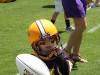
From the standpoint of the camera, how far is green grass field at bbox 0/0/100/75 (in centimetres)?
539

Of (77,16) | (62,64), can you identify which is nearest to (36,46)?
(62,64)

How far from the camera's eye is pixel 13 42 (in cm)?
701

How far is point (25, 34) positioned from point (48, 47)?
4.54 meters

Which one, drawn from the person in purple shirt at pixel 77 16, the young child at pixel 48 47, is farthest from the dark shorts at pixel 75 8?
the young child at pixel 48 47

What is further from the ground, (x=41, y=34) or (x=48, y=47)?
(x=41, y=34)

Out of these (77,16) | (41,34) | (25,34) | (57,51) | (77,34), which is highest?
(41,34)

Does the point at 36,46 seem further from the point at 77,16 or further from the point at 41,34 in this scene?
the point at 77,16

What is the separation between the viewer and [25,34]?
7773 millimetres

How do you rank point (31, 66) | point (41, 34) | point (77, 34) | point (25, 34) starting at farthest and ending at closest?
point (25, 34) → point (77, 34) → point (41, 34) → point (31, 66)

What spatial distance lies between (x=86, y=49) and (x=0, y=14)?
203 inches

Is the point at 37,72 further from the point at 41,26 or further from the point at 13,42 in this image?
the point at 13,42

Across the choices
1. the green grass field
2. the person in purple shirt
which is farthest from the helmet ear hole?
the person in purple shirt

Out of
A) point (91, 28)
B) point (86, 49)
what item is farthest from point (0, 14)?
point (86, 49)

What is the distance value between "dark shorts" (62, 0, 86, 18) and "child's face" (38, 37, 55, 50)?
2.01 metres
